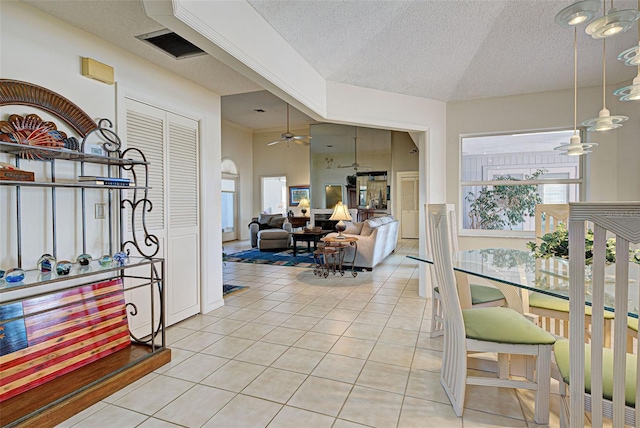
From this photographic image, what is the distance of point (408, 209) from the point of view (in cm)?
1045

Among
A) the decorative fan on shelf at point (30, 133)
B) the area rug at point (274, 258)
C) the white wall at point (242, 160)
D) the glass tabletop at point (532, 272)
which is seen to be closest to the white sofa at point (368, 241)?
the area rug at point (274, 258)

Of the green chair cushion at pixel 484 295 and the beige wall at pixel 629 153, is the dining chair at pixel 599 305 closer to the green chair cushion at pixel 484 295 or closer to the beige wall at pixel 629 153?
the green chair cushion at pixel 484 295

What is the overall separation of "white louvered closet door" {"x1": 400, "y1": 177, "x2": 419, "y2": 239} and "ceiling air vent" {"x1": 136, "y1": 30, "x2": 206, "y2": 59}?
858 centimetres

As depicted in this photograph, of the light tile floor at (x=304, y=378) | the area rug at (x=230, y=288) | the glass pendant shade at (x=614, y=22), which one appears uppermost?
the glass pendant shade at (x=614, y=22)

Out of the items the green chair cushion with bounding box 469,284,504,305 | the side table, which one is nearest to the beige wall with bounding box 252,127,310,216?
the side table

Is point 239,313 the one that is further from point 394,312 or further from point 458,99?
point 458,99

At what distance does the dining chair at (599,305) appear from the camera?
950 millimetres

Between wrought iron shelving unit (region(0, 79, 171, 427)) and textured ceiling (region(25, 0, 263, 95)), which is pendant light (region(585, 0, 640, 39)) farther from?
wrought iron shelving unit (region(0, 79, 171, 427))

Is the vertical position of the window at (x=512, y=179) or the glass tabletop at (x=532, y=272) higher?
the window at (x=512, y=179)

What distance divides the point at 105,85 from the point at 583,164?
5073mm

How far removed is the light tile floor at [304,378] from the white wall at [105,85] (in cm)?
90

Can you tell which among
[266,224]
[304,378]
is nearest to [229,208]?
[266,224]

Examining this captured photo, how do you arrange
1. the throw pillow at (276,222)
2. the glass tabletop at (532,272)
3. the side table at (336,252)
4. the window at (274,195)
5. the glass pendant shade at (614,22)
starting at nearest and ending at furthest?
the glass pendant shade at (614,22) < the glass tabletop at (532,272) < the side table at (336,252) < the throw pillow at (276,222) < the window at (274,195)

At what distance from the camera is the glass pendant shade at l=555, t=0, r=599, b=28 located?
1.53 metres
